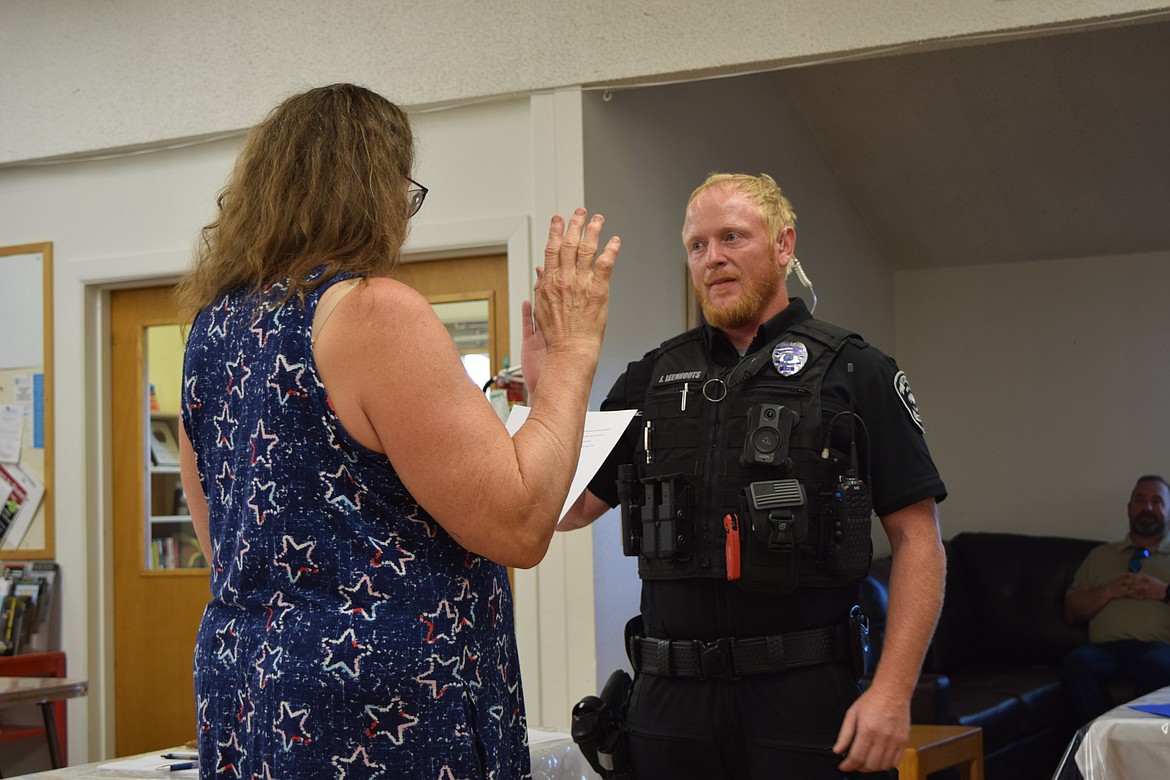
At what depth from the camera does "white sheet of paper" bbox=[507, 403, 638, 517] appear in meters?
1.75

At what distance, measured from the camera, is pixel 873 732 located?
6.10 feet

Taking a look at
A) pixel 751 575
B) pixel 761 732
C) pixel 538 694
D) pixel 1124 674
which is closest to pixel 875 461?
pixel 751 575

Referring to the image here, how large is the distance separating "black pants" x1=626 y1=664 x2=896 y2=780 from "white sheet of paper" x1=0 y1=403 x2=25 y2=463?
11.2ft

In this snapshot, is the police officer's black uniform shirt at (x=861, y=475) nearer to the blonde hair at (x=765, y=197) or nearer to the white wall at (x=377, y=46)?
the blonde hair at (x=765, y=197)

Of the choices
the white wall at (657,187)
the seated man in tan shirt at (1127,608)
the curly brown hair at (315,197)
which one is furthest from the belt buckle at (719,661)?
the seated man in tan shirt at (1127,608)

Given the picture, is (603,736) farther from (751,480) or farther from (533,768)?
(751,480)

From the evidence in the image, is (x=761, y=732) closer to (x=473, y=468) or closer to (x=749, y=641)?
(x=749, y=641)

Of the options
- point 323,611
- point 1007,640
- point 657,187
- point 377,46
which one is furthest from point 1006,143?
point 323,611

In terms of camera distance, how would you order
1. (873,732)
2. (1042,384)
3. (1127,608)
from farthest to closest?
1. (1042,384)
2. (1127,608)
3. (873,732)

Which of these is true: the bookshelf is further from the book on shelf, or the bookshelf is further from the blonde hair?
the blonde hair

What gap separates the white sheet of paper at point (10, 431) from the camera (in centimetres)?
457

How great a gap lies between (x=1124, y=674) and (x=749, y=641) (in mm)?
4203

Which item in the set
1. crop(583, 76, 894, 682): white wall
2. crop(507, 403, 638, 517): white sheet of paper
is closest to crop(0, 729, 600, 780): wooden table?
crop(507, 403, 638, 517): white sheet of paper

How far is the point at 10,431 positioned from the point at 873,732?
12.4 feet
